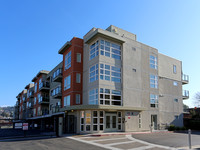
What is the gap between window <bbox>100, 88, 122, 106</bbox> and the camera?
22516mm

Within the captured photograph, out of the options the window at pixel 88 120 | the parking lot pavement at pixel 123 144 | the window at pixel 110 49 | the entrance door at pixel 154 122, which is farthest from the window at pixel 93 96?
the entrance door at pixel 154 122

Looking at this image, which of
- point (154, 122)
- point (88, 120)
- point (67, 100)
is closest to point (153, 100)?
point (154, 122)

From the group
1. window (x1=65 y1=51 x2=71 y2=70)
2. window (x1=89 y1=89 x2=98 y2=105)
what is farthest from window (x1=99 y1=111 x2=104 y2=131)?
window (x1=65 y1=51 x2=71 y2=70)

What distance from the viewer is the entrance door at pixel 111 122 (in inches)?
902

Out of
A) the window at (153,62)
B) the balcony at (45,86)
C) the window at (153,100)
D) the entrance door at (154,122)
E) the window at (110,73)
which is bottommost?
the entrance door at (154,122)

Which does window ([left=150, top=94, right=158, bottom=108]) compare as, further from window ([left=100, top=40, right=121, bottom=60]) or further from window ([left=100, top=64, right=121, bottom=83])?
window ([left=100, top=40, right=121, bottom=60])

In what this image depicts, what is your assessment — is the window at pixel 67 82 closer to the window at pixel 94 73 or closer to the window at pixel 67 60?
the window at pixel 67 60

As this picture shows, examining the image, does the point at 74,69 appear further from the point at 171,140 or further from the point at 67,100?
the point at 171,140

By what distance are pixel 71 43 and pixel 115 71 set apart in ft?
25.8

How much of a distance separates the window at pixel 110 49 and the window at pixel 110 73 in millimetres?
1557

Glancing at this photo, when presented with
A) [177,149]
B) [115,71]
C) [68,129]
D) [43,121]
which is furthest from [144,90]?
[43,121]

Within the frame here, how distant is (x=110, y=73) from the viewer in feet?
77.6

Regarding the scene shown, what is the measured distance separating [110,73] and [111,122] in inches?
235

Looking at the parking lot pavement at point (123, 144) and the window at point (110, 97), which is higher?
the window at point (110, 97)
